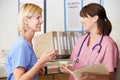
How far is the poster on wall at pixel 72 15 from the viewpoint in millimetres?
2732

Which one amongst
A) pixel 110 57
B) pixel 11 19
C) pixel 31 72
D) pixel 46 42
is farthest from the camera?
pixel 11 19

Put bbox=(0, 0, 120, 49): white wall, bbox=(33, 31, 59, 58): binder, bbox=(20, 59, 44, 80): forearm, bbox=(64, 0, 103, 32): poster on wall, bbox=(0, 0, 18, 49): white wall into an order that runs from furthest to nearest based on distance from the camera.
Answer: bbox=(0, 0, 18, 49): white wall < bbox=(0, 0, 120, 49): white wall < bbox=(64, 0, 103, 32): poster on wall < bbox=(33, 31, 59, 58): binder < bbox=(20, 59, 44, 80): forearm

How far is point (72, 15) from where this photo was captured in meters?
2.78

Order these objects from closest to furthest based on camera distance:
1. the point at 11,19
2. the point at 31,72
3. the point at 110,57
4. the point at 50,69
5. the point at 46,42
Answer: the point at 31,72
the point at 110,57
the point at 50,69
the point at 46,42
the point at 11,19

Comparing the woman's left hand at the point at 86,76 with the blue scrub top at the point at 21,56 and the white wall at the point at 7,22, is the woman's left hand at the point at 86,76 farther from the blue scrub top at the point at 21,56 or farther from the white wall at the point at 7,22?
the white wall at the point at 7,22

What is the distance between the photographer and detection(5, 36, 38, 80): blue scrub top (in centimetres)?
154

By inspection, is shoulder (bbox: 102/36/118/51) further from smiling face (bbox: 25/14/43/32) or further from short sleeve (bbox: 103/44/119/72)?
smiling face (bbox: 25/14/43/32)

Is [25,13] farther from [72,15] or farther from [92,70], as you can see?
[72,15]

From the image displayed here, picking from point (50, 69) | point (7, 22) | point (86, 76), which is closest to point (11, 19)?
point (7, 22)

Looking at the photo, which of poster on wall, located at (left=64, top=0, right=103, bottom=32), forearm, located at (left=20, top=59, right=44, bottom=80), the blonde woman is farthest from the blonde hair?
poster on wall, located at (left=64, top=0, right=103, bottom=32)

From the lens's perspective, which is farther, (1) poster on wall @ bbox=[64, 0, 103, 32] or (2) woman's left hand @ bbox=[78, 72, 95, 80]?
(1) poster on wall @ bbox=[64, 0, 103, 32]

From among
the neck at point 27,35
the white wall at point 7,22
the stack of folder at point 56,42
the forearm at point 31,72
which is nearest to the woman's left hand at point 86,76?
the forearm at point 31,72

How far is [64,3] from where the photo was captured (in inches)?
111

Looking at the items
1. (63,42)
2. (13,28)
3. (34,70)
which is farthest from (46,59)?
(13,28)
